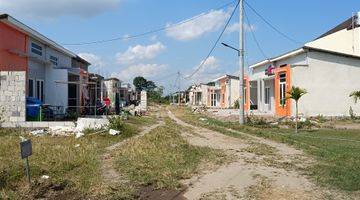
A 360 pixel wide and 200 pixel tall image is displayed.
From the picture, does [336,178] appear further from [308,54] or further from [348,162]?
[308,54]

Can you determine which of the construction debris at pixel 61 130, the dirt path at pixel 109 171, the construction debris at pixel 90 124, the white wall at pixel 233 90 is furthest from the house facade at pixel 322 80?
the white wall at pixel 233 90

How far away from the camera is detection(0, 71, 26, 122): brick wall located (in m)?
22.4

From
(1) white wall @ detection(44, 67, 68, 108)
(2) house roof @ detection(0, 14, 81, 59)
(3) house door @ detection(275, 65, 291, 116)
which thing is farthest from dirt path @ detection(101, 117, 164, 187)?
(3) house door @ detection(275, 65, 291, 116)

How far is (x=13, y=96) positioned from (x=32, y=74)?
25.5 ft

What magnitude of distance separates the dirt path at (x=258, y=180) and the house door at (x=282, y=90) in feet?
70.6

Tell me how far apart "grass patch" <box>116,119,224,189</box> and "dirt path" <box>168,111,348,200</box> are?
48cm

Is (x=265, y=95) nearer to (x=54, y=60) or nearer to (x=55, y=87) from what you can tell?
(x=54, y=60)

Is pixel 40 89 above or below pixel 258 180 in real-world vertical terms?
above

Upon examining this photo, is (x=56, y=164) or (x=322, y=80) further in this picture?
(x=322, y=80)

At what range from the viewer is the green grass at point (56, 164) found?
966 centimetres

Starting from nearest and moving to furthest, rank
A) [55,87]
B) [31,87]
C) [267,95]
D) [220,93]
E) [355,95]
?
[31,87]
[55,87]
[355,95]
[267,95]
[220,93]

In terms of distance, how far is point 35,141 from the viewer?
17188 millimetres

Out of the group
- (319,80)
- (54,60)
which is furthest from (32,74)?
(319,80)

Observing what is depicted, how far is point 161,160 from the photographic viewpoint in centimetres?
1327
